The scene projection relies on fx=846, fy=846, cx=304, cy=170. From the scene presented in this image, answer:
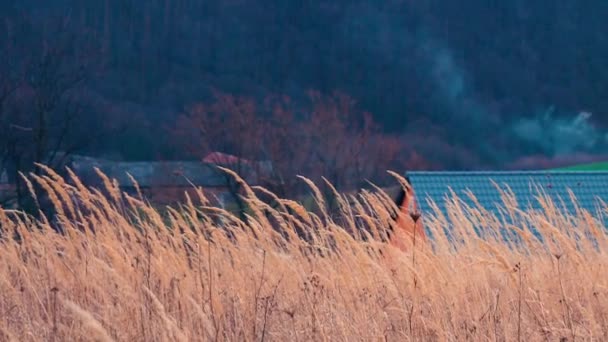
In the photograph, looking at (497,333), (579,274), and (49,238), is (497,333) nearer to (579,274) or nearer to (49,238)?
(579,274)

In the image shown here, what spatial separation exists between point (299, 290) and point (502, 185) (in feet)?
43.0

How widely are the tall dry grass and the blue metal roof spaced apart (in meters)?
11.1

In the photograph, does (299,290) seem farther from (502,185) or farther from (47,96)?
(47,96)

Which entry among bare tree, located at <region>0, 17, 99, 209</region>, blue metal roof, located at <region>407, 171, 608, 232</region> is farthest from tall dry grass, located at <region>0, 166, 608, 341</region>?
bare tree, located at <region>0, 17, 99, 209</region>

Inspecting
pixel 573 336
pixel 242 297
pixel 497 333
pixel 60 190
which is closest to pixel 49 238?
pixel 60 190

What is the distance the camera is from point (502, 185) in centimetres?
1703

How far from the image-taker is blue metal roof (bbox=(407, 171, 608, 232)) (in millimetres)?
16469

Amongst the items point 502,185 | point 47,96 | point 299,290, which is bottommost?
point 299,290

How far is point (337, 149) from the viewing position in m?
29.6

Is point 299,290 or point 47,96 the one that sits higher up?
point 47,96

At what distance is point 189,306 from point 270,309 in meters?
0.41

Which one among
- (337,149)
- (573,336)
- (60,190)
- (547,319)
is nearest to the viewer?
(573,336)

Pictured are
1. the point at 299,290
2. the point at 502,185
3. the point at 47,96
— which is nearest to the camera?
the point at 299,290

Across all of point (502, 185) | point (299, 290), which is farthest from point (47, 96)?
point (299, 290)
